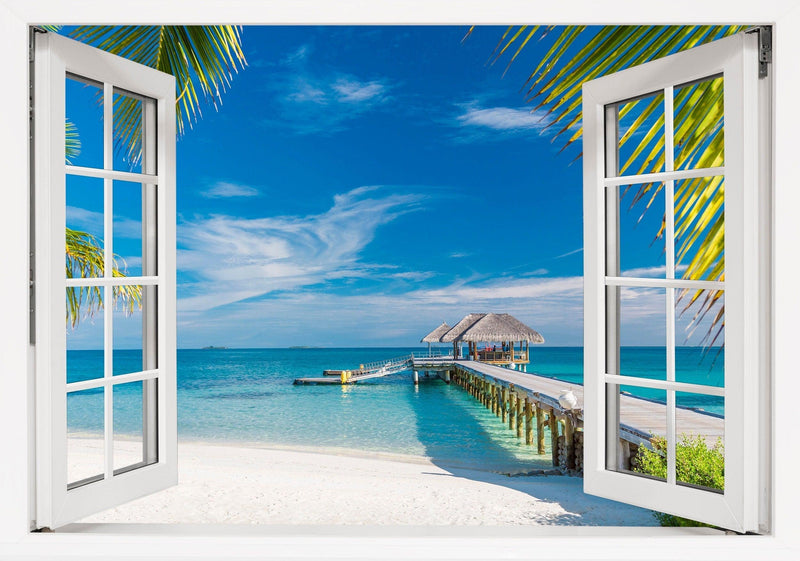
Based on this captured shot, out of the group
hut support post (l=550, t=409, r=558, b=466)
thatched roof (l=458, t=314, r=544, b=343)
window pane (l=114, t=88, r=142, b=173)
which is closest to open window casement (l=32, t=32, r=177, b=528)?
window pane (l=114, t=88, r=142, b=173)

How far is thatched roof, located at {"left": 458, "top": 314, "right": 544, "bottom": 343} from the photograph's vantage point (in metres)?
17.4

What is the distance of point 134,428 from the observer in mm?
12703

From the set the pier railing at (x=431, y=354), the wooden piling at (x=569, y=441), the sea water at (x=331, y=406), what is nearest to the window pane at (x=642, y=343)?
the sea water at (x=331, y=406)

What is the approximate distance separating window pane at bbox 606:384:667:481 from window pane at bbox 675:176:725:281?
1.43 feet

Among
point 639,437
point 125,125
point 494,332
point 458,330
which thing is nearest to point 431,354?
point 458,330

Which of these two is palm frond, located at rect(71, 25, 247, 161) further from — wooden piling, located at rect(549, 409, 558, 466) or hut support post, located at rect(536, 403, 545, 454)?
hut support post, located at rect(536, 403, 545, 454)

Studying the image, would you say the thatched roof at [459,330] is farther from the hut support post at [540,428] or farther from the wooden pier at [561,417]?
the hut support post at [540,428]

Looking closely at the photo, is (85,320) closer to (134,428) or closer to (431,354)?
(134,428)

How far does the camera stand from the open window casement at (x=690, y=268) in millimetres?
1252

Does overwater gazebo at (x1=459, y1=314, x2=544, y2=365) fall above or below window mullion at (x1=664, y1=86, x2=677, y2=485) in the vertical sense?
below

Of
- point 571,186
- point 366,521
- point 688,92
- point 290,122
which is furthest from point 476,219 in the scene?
point 688,92

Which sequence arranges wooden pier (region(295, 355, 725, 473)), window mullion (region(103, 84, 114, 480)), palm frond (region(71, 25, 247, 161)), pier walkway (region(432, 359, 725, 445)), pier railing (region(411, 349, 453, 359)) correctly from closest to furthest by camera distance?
window mullion (region(103, 84, 114, 480)) → palm frond (region(71, 25, 247, 161)) → pier walkway (region(432, 359, 725, 445)) → wooden pier (region(295, 355, 725, 473)) → pier railing (region(411, 349, 453, 359))

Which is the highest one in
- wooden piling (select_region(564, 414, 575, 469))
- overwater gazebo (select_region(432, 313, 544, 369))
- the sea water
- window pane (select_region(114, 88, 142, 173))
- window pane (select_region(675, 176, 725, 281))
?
window pane (select_region(114, 88, 142, 173))
